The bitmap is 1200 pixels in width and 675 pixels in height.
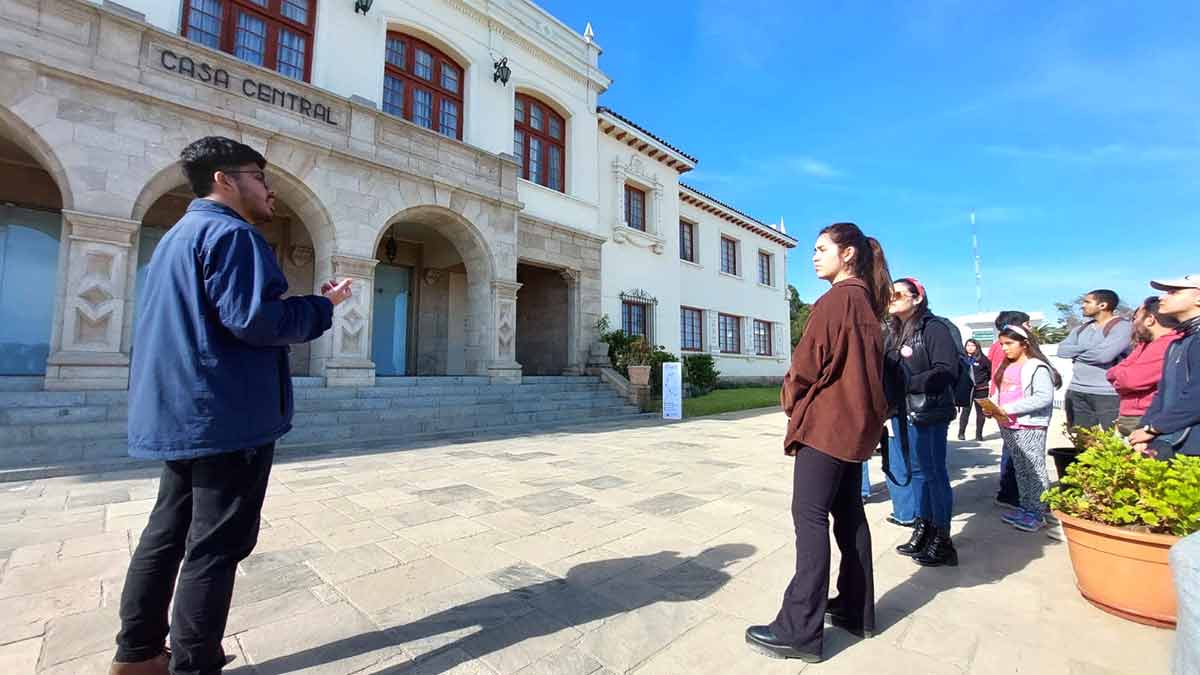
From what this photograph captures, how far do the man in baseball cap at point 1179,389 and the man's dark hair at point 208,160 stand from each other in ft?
14.1

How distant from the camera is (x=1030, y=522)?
3.64 meters

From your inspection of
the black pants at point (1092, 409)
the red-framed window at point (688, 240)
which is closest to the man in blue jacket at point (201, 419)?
the black pants at point (1092, 409)

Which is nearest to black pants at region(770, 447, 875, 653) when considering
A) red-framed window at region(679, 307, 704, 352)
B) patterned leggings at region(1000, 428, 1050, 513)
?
patterned leggings at region(1000, 428, 1050, 513)

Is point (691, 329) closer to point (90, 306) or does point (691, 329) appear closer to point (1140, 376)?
point (1140, 376)

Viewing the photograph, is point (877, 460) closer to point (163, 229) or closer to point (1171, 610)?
point (1171, 610)

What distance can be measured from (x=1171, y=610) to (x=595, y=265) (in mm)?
12347

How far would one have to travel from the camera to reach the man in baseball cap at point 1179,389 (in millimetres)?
2555

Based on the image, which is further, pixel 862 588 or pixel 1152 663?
pixel 862 588

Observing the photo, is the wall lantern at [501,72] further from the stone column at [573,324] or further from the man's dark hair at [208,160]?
the man's dark hair at [208,160]

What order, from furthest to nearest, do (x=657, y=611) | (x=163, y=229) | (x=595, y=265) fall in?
(x=595, y=265)
(x=163, y=229)
(x=657, y=611)

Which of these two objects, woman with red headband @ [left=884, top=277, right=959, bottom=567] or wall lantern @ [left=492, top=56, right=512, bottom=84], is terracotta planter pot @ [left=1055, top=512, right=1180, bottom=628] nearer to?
woman with red headband @ [left=884, top=277, right=959, bottom=567]

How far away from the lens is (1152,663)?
1.93m

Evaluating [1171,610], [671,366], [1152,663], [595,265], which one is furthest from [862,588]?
[595,265]

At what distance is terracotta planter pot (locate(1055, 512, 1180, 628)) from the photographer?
2.18 m
